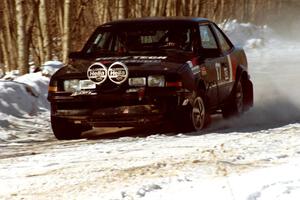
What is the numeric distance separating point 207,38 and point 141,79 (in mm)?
1860

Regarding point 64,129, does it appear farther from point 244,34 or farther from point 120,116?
point 244,34

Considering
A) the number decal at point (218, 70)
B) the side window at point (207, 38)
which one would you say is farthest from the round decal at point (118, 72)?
the number decal at point (218, 70)

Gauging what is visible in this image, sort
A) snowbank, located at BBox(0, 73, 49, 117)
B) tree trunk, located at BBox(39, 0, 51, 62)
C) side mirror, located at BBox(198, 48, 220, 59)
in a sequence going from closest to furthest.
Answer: side mirror, located at BBox(198, 48, 220, 59), snowbank, located at BBox(0, 73, 49, 117), tree trunk, located at BBox(39, 0, 51, 62)

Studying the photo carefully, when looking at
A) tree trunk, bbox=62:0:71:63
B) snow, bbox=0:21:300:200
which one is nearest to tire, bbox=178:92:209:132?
snow, bbox=0:21:300:200

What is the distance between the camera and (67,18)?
17391 millimetres

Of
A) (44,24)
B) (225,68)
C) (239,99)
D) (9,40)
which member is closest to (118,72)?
(225,68)

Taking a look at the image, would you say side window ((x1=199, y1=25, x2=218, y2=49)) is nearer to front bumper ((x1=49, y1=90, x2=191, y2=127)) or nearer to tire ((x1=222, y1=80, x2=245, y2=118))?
tire ((x1=222, y1=80, x2=245, y2=118))

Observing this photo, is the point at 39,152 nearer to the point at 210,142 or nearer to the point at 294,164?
the point at 210,142

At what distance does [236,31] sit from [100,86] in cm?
3644

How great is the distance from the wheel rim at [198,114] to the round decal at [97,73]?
1170 mm

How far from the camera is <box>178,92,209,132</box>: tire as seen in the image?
822cm

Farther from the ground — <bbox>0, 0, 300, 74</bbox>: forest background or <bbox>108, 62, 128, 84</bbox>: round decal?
<bbox>108, 62, 128, 84</bbox>: round decal

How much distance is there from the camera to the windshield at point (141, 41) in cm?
891

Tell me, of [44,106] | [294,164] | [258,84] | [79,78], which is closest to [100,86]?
[79,78]
